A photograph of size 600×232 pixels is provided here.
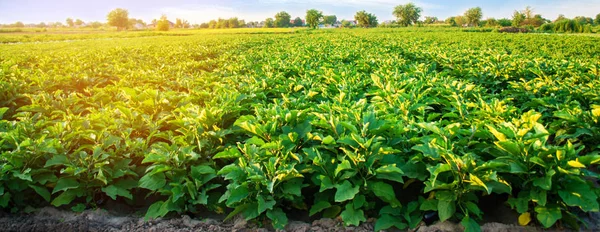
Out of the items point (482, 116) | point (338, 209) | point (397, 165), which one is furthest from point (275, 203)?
point (482, 116)

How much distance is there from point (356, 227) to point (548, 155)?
149cm

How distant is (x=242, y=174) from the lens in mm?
2926

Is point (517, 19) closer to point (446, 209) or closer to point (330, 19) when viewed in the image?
point (330, 19)

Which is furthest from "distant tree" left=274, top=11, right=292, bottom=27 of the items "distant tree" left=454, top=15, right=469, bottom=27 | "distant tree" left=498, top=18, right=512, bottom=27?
"distant tree" left=498, top=18, right=512, bottom=27

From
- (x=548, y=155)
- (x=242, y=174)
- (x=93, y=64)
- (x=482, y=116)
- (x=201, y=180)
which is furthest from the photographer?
(x=93, y=64)

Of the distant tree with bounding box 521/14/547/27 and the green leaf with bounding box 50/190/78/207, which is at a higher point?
the distant tree with bounding box 521/14/547/27

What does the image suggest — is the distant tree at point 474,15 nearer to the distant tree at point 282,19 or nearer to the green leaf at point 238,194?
the distant tree at point 282,19

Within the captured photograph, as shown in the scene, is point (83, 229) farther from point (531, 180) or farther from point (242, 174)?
point (531, 180)

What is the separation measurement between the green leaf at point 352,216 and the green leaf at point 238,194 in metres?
0.74

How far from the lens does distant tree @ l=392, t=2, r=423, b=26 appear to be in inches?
4328

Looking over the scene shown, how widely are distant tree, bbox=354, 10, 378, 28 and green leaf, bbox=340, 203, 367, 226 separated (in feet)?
373

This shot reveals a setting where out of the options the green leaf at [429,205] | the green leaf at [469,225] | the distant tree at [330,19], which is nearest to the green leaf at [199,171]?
the green leaf at [429,205]

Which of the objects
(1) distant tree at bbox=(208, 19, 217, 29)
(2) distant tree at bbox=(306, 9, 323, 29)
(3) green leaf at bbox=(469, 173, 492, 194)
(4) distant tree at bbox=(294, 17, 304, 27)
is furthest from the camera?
(4) distant tree at bbox=(294, 17, 304, 27)

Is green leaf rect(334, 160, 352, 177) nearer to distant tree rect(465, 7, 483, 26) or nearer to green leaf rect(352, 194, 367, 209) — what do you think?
green leaf rect(352, 194, 367, 209)
